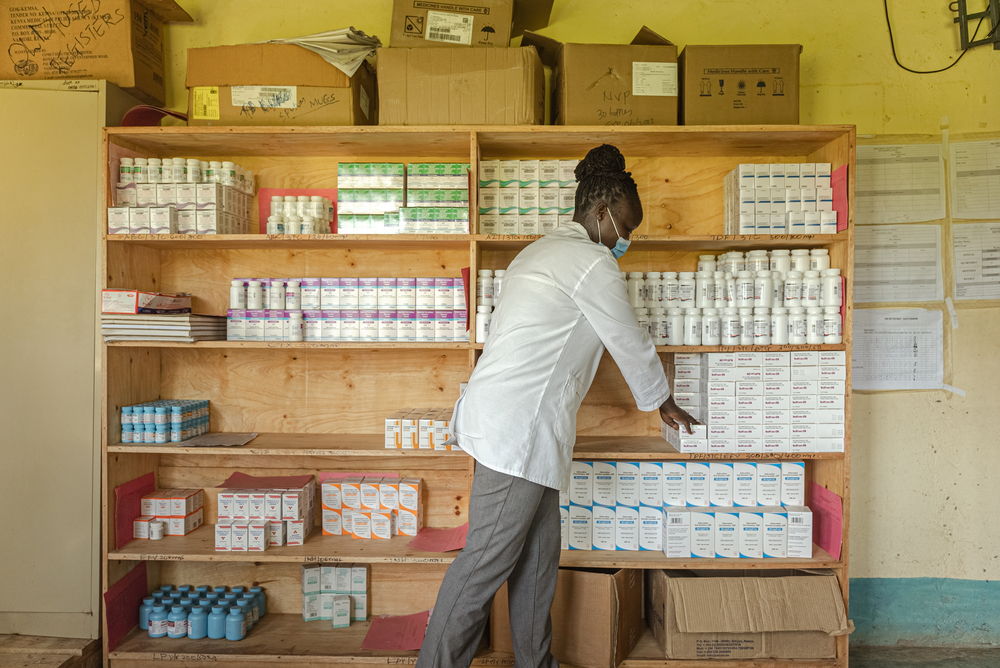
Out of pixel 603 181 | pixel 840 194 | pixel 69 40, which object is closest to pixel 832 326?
pixel 840 194

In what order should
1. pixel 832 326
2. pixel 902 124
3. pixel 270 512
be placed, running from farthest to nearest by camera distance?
pixel 902 124
pixel 270 512
pixel 832 326

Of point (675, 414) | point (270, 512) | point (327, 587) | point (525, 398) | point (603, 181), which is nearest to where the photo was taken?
point (525, 398)

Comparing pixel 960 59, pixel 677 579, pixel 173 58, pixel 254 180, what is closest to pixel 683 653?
pixel 677 579

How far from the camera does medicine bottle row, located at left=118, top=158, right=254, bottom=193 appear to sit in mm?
2570

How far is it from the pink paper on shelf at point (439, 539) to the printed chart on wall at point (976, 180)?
2.59 meters

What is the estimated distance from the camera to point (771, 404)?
2479mm

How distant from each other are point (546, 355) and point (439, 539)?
1.13 meters

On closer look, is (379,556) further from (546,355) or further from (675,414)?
(675,414)

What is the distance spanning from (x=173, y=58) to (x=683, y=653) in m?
3.34

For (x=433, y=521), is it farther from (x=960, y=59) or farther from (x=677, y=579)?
(x=960, y=59)

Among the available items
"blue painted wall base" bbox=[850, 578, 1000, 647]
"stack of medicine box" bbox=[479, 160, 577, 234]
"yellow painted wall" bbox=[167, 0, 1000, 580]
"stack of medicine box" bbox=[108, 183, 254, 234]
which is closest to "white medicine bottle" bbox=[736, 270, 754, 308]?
"stack of medicine box" bbox=[479, 160, 577, 234]

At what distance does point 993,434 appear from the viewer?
114 inches

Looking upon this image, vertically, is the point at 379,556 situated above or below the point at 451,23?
below

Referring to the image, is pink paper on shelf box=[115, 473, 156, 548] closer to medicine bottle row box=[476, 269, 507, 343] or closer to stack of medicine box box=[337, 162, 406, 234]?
stack of medicine box box=[337, 162, 406, 234]
